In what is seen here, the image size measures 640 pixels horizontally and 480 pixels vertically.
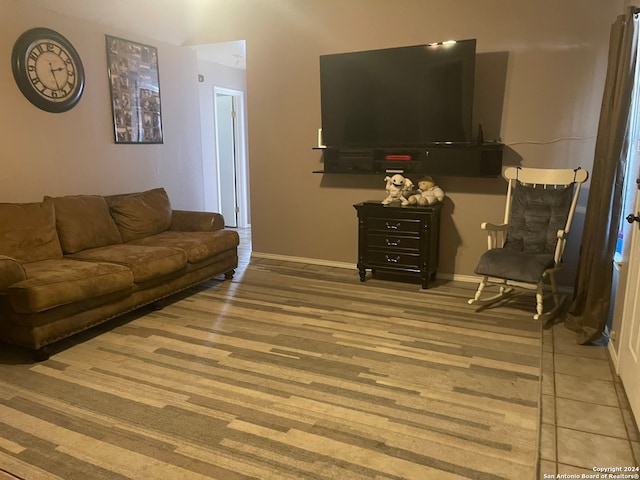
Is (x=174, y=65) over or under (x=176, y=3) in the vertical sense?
under

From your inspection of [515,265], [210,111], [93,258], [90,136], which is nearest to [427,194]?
[515,265]

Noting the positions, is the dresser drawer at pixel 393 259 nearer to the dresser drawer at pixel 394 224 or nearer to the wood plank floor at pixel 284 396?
the dresser drawer at pixel 394 224

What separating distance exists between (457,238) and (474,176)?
24.8 inches

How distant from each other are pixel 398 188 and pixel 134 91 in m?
2.69

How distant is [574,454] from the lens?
1976 mm

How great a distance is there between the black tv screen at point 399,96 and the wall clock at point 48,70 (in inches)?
83.8

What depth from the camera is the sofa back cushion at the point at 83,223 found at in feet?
11.8

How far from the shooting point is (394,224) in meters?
4.17

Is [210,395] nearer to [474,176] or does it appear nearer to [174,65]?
[474,176]

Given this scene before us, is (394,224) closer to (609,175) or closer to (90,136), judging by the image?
(609,175)

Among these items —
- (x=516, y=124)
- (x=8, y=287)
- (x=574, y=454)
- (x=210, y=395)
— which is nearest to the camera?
(x=574, y=454)

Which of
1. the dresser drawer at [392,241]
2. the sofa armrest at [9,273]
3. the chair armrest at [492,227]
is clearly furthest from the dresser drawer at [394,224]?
the sofa armrest at [9,273]

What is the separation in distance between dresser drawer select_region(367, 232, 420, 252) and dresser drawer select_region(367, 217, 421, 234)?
0.05 meters

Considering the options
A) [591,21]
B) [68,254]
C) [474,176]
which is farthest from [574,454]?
[68,254]
